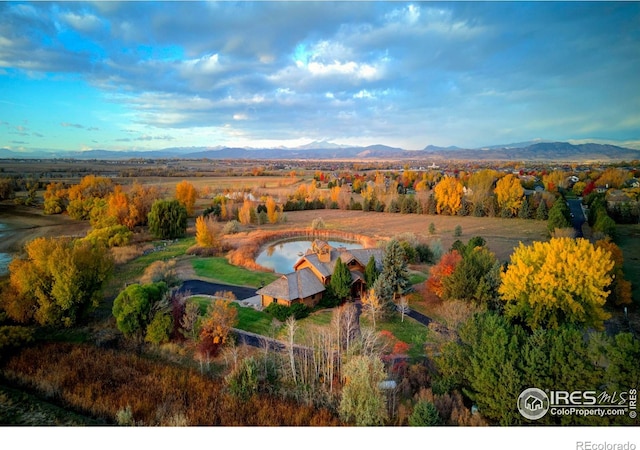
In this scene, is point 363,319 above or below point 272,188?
below

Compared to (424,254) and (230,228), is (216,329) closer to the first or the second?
(424,254)

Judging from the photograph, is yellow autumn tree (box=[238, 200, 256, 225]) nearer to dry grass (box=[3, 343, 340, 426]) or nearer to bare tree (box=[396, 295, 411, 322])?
bare tree (box=[396, 295, 411, 322])

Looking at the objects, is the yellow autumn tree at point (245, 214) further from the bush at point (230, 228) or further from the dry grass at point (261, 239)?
the dry grass at point (261, 239)

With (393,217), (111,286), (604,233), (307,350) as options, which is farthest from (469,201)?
(111,286)

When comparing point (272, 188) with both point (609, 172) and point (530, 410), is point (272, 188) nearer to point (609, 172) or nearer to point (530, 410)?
point (609, 172)

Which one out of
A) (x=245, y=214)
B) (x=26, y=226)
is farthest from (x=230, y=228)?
(x=26, y=226)

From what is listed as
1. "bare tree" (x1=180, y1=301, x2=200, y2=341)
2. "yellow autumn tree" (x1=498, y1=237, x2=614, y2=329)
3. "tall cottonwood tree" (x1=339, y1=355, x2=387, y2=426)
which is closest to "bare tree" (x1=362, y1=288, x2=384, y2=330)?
"yellow autumn tree" (x1=498, y1=237, x2=614, y2=329)

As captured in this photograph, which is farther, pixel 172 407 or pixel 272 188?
pixel 272 188

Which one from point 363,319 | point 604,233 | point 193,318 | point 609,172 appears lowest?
point 363,319
